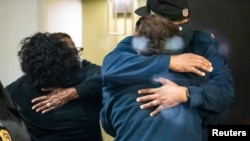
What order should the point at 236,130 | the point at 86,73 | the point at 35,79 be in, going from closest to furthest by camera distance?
the point at 35,79, the point at 86,73, the point at 236,130

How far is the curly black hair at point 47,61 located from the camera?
52.4 inches

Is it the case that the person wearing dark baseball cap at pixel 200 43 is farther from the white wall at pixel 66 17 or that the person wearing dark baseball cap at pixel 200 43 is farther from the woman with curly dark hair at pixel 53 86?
the white wall at pixel 66 17

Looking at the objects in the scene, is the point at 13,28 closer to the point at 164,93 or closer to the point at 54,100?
the point at 54,100

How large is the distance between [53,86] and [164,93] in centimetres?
47

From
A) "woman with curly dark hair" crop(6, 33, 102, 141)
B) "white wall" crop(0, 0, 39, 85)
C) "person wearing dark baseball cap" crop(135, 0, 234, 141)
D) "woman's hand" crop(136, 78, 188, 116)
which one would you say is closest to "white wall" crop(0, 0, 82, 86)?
"white wall" crop(0, 0, 39, 85)

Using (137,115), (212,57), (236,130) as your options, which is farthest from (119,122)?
(236,130)

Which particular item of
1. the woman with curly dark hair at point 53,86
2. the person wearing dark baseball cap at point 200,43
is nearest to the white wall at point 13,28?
the woman with curly dark hair at point 53,86

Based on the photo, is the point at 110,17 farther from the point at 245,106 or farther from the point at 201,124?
the point at 201,124

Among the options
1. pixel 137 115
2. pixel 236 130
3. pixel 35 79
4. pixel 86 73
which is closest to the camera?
pixel 137 115

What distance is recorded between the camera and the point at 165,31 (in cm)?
109

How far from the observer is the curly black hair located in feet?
4.36

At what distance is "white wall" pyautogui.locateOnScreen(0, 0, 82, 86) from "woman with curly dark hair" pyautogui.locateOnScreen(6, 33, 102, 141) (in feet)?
1.70

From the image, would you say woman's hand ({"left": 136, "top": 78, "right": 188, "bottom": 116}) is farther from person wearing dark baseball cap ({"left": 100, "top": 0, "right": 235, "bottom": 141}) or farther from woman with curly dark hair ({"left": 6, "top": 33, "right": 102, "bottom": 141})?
woman with curly dark hair ({"left": 6, "top": 33, "right": 102, "bottom": 141})

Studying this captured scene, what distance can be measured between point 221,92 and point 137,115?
241mm
